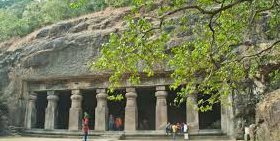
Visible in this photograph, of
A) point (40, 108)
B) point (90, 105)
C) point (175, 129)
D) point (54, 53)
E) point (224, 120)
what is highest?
point (54, 53)

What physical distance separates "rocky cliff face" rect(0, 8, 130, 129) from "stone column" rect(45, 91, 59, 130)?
56.0 inches

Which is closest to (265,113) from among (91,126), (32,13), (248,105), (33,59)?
(248,105)

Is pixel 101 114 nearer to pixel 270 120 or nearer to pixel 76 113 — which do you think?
pixel 76 113

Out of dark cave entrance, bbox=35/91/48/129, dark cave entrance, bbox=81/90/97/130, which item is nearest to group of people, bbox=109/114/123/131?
dark cave entrance, bbox=81/90/97/130

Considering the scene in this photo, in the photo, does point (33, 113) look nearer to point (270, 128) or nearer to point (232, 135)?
point (232, 135)

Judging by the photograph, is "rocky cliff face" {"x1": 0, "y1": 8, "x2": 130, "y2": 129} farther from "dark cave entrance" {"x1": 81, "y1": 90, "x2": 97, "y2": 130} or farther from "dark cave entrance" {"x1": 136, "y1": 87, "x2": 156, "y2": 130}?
"dark cave entrance" {"x1": 136, "y1": 87, "x2": 156, "y2": 130}

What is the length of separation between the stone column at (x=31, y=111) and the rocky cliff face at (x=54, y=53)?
0.36 m

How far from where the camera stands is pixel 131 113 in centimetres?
1828

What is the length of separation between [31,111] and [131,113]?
266 inches

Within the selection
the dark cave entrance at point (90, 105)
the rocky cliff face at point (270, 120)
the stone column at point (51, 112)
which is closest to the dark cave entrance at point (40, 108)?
the stone column at point (51, 112)

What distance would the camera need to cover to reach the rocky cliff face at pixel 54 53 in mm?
18875

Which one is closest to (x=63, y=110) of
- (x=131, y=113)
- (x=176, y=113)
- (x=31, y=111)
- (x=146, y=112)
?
(x=31, y=111)

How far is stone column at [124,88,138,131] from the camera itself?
58.9ft

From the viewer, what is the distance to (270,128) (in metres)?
8.62
